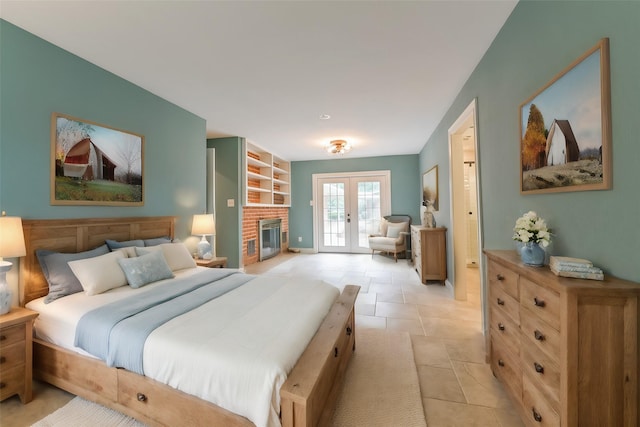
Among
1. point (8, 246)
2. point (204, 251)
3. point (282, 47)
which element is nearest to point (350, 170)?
point (204, 251)

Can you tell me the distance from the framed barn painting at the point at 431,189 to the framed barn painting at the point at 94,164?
437cm

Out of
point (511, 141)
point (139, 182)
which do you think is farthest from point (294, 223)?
point (511, 141)

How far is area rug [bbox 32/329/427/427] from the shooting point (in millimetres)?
1467

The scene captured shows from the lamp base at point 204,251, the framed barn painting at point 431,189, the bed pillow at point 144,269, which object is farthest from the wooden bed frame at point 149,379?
the framed barn painting at point 431,189

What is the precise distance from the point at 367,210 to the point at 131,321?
18.9 ft

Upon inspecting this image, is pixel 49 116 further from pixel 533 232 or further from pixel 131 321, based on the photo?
pixel 533 232

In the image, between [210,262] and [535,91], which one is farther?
[210,262]

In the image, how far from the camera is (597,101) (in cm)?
110

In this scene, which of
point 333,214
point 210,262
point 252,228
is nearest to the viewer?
point 210,262

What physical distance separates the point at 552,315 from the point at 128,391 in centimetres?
221

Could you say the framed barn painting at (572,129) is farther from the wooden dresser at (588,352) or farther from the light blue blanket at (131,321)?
the light blue blanket at (131,321)

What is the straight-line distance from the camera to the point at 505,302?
1600 mm

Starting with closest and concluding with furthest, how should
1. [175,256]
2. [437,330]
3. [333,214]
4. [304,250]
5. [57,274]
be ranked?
[57,274]
[437,330]
[175,256]
[333,214]
[304,250]

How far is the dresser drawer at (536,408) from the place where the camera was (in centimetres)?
111
